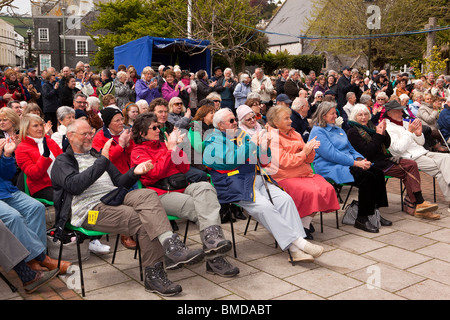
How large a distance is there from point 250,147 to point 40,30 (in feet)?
197

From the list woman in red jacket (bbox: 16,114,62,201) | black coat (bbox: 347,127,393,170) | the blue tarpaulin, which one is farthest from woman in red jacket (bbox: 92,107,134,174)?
the blue tarpaulin

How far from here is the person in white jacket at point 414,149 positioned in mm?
6453

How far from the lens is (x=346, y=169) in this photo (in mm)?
5746

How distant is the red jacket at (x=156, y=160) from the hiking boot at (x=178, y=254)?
859 mm

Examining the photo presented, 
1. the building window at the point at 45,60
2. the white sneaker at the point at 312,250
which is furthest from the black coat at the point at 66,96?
the building window at the point at 45,60

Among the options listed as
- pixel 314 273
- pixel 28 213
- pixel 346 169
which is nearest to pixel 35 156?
pixel 28 213

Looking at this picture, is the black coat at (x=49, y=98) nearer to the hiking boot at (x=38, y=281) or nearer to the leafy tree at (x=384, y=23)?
the hiking boot at (x=38, y=281)

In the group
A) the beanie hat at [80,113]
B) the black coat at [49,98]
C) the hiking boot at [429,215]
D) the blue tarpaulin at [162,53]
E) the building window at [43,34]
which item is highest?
the building window at [43,34]

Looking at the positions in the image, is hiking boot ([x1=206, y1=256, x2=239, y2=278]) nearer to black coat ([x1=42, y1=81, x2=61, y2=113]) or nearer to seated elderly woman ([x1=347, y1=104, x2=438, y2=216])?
seated elderly woman ([x1=347, y1=104, x2=438, y2=216])

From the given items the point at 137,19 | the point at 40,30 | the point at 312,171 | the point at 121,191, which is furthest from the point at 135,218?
the point at 40,30

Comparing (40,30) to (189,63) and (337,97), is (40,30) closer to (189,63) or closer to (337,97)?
(189,63)

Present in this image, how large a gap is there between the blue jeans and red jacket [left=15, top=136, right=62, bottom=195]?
0.90 ft

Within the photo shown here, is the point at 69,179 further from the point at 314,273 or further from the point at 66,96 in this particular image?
the point at 66,96

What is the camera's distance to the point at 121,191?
4180 millimetres
